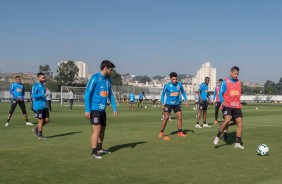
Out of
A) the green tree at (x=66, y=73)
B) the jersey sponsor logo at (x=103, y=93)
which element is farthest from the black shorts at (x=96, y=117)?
the green tree at (x=66, y=73)

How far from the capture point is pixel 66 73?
120m

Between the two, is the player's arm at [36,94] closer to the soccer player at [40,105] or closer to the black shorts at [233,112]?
the soccer player at [40,105]

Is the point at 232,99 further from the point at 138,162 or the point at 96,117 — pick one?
the point at 96,117

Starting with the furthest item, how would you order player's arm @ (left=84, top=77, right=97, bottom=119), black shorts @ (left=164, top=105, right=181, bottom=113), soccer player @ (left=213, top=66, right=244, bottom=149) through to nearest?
black shorts @ (left=164, top=105, right=181, bottom=113) < soccer player @ (left=213, top=66, right=244, bottom=149) < player's arm @ (left=84, top=77, right=97, bottom=119)

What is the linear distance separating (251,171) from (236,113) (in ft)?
11.6

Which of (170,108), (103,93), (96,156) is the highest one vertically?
(103,93)

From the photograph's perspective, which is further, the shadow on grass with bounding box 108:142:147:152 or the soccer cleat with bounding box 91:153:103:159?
the shadow on grass with bounding box 108:142:147:152

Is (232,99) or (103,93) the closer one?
(103,93)

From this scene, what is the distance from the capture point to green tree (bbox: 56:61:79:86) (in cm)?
11944

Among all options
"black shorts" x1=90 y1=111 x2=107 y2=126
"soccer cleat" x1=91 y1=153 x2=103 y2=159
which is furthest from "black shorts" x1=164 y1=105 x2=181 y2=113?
"soccer cleat" x1=91 y1=153 x2=103 y2=159

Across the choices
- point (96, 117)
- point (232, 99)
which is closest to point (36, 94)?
point (96, 117)

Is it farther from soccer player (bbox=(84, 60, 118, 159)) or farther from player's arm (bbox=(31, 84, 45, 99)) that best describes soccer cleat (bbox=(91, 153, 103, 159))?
player's arm (bbox=(31, 84, 45, 99))

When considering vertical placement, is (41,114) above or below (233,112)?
below

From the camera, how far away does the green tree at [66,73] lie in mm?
119438
